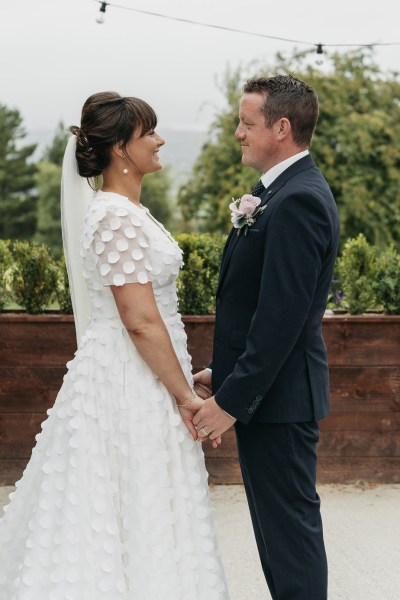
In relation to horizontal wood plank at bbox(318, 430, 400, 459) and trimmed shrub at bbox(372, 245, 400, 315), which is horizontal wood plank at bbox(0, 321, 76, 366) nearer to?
horizontal wood plank at bbox(318, 430, 400, 459)

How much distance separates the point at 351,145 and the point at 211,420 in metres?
21.4

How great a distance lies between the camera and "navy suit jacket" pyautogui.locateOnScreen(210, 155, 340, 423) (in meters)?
2.29

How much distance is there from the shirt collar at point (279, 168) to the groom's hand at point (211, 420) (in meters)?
0.71

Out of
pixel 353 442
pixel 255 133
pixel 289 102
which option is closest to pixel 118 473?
pixel 255 133

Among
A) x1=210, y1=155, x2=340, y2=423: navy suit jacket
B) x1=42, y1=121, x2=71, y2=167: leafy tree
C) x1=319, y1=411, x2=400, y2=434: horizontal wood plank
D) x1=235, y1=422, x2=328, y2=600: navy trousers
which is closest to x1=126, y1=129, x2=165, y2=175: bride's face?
x1=210, y1=155, x2=340, y2=423: navy suit jacket

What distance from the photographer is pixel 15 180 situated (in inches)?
2317

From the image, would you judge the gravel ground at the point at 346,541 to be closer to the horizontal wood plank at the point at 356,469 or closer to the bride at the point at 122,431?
the horizontal wood plank at the point at 356,469

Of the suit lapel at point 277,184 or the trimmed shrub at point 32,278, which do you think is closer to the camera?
the suit lapel at point 277,184

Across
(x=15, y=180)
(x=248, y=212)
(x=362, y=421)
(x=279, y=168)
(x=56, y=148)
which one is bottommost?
(x=15, y=180)

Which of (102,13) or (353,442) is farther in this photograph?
(102,13)

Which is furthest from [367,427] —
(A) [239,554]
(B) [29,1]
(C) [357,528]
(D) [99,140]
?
(B) [29,1]

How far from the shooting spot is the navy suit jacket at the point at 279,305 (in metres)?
2.29

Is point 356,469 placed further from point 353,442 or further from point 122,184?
point 122,184

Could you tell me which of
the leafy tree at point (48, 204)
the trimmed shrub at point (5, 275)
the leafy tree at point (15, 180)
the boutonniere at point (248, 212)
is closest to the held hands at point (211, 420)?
the boutonniere at point (248, 212)
